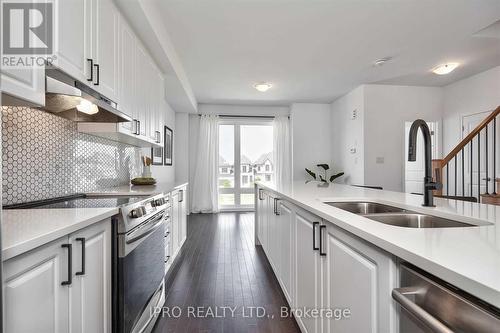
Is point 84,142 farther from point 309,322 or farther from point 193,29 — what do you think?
point 309,322

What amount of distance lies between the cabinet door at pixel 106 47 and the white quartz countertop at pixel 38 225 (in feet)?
2.93

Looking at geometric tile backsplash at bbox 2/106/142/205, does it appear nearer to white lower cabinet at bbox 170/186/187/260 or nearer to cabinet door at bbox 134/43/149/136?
cabinet door at bbox 134/43/149/136

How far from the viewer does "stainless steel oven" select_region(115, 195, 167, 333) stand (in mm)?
1297

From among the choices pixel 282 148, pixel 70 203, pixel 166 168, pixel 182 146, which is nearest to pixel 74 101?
pixel 70 203

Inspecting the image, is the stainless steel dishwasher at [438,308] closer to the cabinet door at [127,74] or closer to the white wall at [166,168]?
the cabinet door at [127,74]

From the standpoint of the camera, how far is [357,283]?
906 millimetres

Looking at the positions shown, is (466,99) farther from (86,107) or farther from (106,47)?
(86,107)

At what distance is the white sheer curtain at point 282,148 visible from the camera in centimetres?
635

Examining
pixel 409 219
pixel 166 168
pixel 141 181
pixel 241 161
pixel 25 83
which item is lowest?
pixel 409 219

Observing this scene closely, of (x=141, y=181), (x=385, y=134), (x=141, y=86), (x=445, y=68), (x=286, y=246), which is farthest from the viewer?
(x=385, y=134)

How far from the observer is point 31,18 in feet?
3.42

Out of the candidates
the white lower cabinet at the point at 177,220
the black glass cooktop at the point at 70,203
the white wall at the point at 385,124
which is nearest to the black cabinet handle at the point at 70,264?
the black glass cooktop at the point at 70,203

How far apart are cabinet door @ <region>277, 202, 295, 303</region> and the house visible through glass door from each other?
169 inches

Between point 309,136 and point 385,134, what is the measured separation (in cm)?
174
